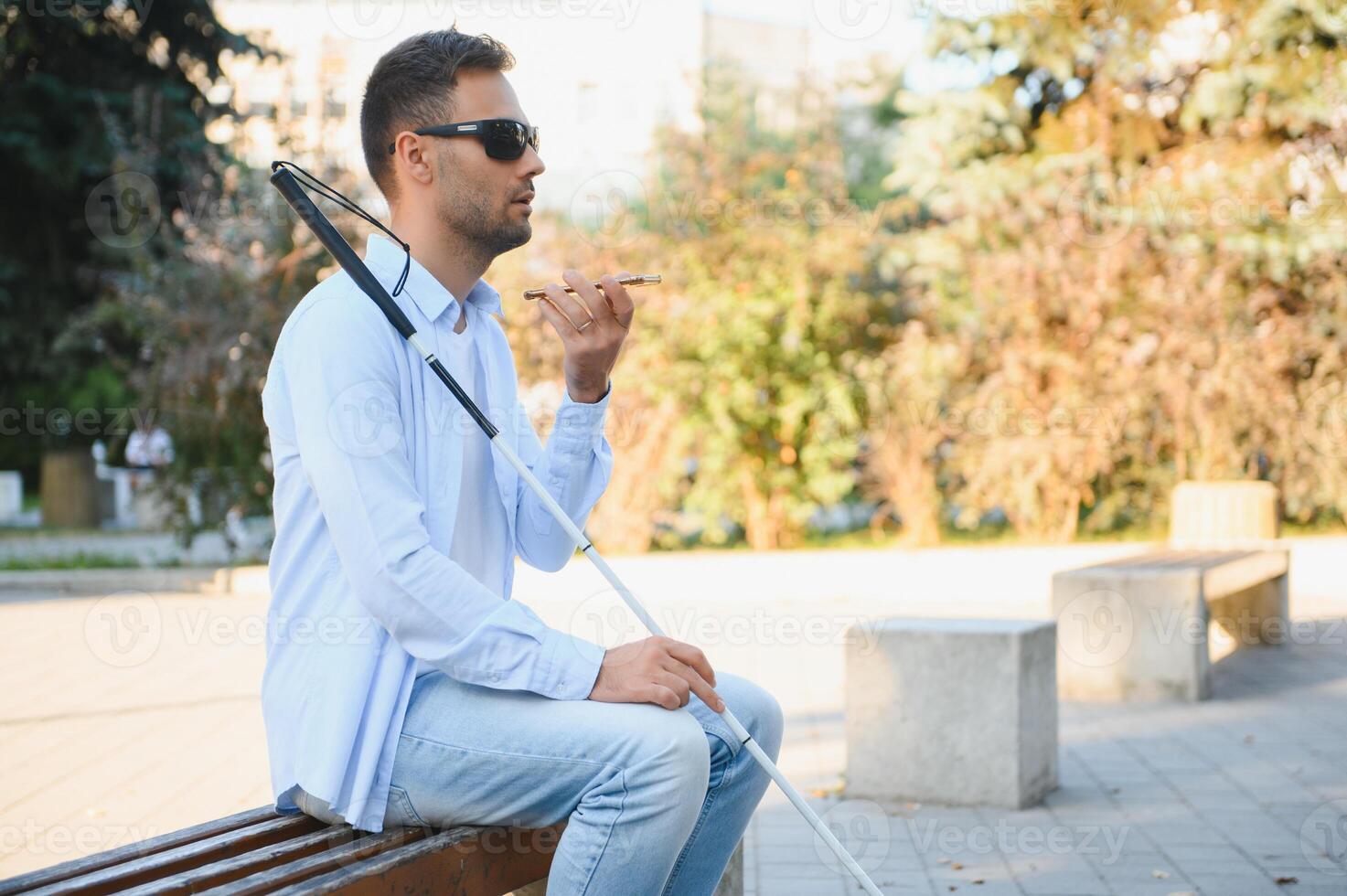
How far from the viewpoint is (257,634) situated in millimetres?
9836

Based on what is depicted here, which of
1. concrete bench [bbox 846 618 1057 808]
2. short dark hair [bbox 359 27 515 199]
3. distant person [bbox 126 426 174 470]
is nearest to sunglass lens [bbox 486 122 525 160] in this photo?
short dark hair [bbox 359 27 515 199]

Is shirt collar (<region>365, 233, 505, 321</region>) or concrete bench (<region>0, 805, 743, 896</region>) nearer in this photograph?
concrete bench (<region>0, 805, 743, 896</region>)

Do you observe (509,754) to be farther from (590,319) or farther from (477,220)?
(477,220)

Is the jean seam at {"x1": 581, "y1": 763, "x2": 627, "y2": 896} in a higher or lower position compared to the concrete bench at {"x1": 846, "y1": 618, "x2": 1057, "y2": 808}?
higher

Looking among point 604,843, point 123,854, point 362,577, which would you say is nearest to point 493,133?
point 362,577

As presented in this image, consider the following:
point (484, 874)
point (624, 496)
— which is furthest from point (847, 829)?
point (624, 496)

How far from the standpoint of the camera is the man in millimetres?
2465

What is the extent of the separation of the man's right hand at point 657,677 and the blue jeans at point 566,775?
25mm

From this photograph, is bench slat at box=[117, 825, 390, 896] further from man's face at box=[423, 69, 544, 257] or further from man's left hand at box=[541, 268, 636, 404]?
man's face at box=[423, 69, 544, 257]

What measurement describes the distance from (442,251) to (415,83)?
351 millimetres

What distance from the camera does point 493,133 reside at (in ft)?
9.37

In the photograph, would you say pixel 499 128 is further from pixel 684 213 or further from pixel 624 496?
pixel 684 213

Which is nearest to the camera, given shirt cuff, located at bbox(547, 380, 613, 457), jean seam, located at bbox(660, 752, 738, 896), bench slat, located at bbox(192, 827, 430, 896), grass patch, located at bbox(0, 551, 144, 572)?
bench slat, located at bbox(192, 827, 430, 896)

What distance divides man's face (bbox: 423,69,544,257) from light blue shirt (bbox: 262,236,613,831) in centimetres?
30
